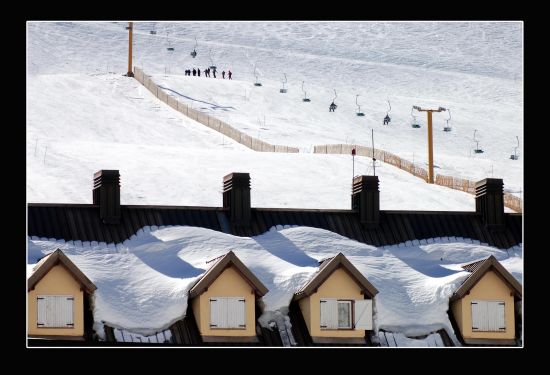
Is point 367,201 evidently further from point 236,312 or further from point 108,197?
point 236,312

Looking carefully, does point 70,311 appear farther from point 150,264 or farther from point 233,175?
point 233,175

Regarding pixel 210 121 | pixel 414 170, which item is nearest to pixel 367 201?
pixel 414 170

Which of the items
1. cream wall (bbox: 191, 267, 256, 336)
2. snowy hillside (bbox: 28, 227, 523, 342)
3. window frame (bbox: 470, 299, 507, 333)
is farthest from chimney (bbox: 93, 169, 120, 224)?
window frame (bbox: 470, 299, 507, 333)

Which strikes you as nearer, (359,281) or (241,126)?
(359,281)

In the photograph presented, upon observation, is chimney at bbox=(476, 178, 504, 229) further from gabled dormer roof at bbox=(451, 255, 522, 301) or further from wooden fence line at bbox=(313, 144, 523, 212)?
wooden fence line at bbox=(313, 144, 523, 212)

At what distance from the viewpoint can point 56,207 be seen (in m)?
46.0

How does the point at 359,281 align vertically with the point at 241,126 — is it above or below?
below

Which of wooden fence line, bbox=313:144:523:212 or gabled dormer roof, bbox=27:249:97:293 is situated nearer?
gabled dormer roof, bbox=27:249:97:293

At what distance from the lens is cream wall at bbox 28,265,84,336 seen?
40781mm

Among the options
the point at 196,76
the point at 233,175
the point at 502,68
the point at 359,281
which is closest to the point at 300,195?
the point at 233,175

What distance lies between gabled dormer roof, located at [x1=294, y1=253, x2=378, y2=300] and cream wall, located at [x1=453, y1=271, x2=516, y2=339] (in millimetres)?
2616

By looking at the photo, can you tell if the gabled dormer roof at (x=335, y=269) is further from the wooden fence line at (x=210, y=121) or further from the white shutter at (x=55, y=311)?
the wooden fence line at (x=210, y=121)

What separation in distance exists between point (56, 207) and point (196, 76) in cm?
11665

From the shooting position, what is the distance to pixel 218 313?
42.1 metres
